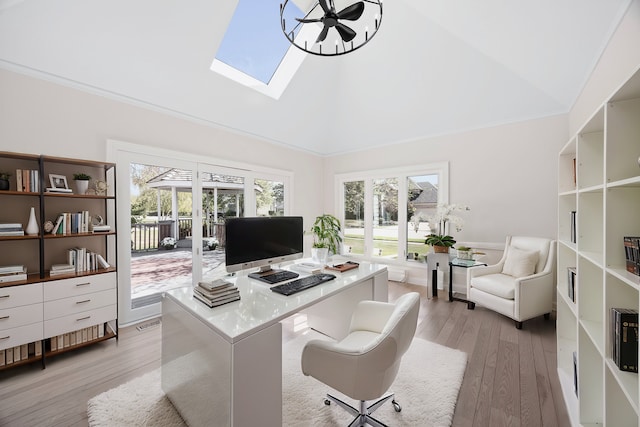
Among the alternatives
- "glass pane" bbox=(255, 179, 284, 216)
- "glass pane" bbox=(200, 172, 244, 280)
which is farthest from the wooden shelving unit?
"glass pane" bbox=(255, 179, 284, 216)

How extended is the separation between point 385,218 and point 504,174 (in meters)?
2.04

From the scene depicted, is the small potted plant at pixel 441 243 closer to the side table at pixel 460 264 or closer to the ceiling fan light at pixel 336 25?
the side table at pixel 460 264

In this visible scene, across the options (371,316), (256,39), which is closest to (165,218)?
(256,39)

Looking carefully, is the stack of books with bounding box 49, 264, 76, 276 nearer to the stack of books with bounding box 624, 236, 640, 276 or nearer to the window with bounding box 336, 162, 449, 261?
the stack of books with bounding box 624, 236, 640, 276

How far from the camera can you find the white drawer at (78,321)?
7.14ft

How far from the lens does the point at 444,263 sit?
373 cm

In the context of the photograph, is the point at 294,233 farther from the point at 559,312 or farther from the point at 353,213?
the point at 353,213

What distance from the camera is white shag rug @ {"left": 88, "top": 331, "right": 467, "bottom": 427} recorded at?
5.35 ft

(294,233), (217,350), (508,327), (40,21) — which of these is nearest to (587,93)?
(508,327)

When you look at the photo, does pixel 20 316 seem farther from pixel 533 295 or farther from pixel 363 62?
pixel 533 295

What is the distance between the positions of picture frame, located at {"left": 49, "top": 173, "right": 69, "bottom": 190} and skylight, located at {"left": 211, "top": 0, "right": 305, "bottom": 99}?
2040 mm

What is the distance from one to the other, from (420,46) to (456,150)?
1693 mm

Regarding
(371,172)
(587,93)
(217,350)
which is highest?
(587,93)

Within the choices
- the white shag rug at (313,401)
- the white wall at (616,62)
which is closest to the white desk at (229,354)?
the white shag rug at (313,401)
